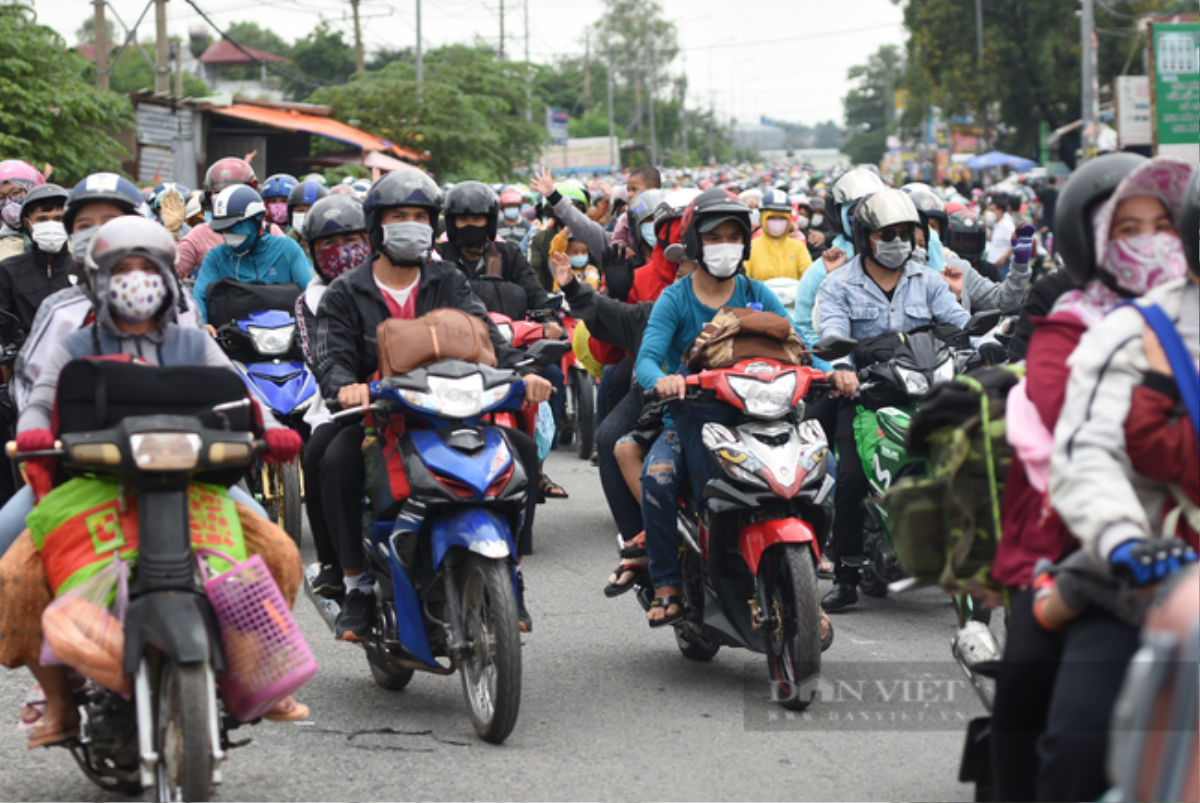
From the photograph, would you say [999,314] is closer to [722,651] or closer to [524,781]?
[722,651]

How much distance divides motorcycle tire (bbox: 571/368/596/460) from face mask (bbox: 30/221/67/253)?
4.71m

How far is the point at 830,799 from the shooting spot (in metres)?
4.96

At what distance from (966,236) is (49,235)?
253 inches

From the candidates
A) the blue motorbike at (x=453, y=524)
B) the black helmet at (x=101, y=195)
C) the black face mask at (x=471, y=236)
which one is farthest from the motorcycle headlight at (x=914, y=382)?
the black helmet at (x=101, y=195)

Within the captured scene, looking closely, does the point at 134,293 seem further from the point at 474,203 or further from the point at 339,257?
the point at 474,203

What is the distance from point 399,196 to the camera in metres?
6.25

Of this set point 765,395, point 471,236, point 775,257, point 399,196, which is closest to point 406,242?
point 399,196

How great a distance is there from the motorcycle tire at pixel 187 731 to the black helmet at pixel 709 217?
300cm

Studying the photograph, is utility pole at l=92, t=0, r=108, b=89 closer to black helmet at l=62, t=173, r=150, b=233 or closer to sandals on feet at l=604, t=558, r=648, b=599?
black helmet at l=62, t=173, r=150, b=233

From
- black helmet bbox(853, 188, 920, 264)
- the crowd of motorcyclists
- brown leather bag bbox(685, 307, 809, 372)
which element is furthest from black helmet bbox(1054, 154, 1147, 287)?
black helmet bbox(853, 188, 920, 264)

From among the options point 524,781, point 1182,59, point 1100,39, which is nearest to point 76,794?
point 524,781

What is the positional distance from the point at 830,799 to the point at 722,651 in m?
2.21

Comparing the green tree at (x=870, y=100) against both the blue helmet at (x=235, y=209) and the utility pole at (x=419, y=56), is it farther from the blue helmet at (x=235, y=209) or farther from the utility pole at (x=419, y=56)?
the blue helmet at (x=235, y=209)

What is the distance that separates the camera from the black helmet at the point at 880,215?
768 centimetres
